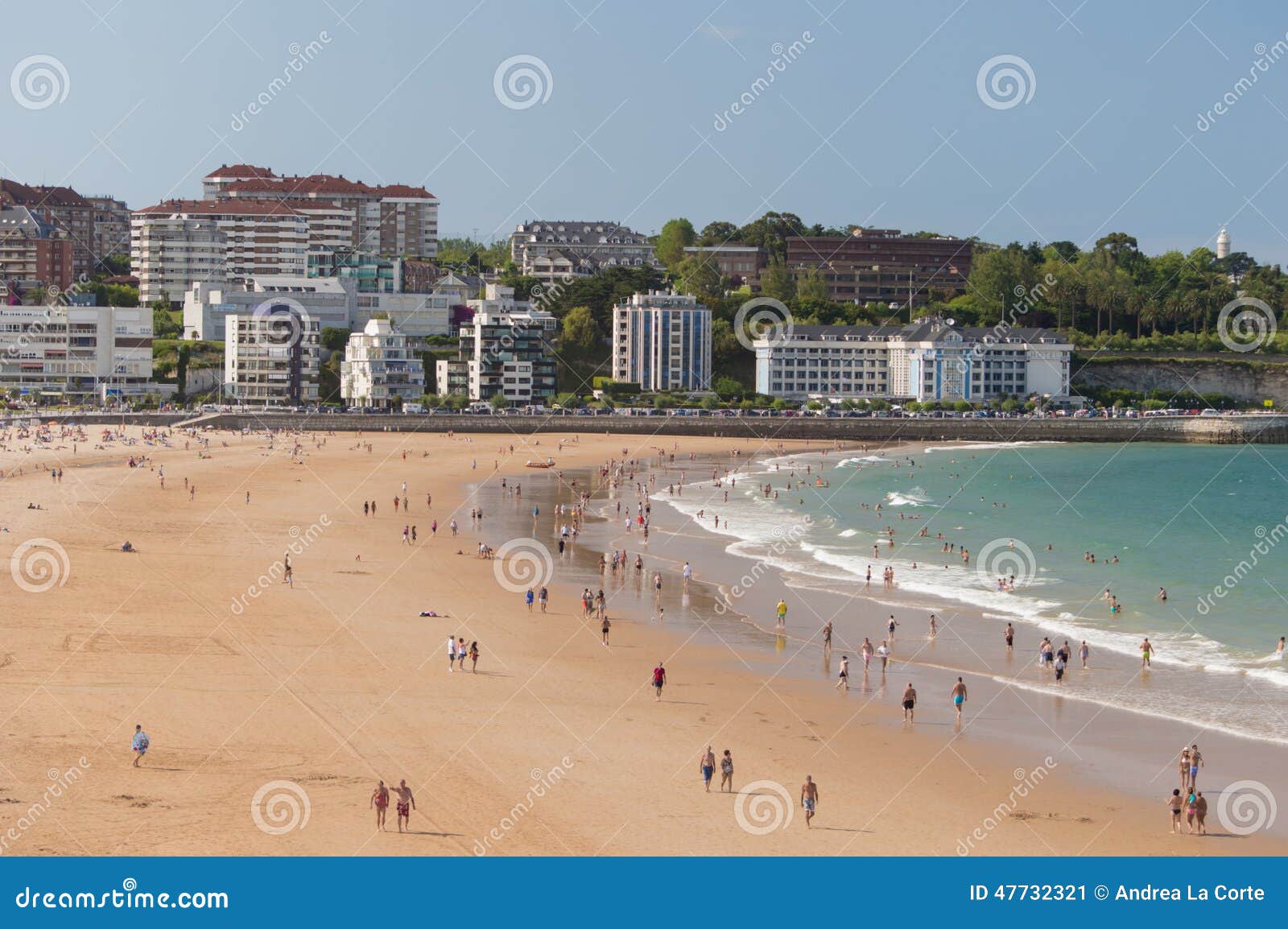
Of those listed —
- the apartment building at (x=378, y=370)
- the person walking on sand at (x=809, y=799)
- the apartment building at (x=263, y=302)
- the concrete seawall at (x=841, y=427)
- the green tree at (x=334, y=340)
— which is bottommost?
the person walking on sand at (x=809, y=799)

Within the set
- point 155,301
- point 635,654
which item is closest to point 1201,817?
point 635,654

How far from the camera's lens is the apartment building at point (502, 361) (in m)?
93.4

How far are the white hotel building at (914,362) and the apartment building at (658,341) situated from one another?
6553 mm

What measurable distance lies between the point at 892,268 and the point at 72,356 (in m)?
75.0

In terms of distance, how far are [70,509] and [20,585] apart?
1358 centimetres

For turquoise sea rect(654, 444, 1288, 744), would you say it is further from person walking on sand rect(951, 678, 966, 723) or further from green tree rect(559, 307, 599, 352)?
green tree rect(559, 307, 599, 352)

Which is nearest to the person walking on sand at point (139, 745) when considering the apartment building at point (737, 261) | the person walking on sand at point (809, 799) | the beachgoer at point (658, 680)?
the person walking on sand at point (809, 799)

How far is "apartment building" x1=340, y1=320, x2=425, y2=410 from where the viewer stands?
91.0 meters

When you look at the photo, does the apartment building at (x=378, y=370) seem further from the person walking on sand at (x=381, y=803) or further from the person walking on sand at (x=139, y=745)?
the person walking on sand at (x=381, y=803)

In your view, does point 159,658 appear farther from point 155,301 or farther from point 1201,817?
point 155,301

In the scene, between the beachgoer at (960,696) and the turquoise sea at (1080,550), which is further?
Answer: the turquoise sea at (1080,550)

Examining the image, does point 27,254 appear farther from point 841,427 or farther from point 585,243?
point 841,427

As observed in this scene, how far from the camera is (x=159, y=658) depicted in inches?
857

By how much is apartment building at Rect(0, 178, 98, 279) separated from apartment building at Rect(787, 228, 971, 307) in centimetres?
6742
